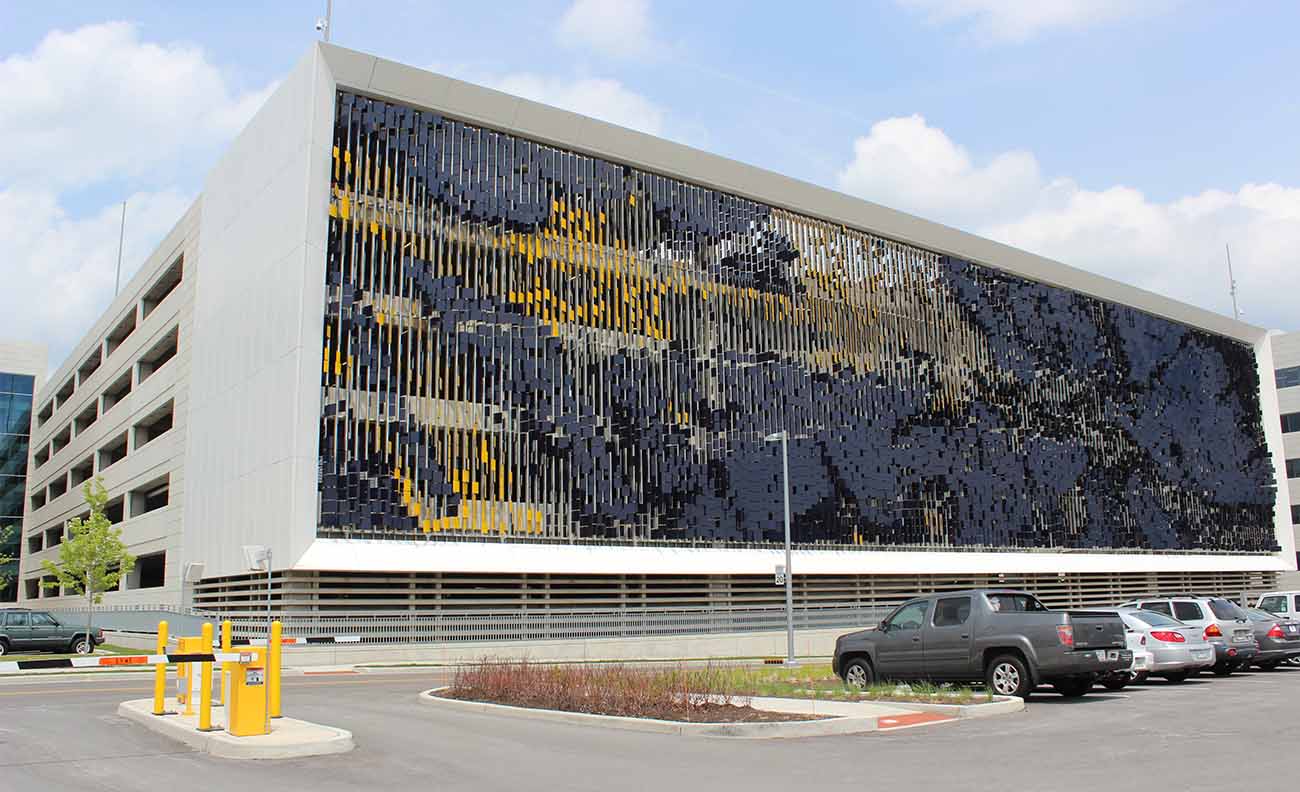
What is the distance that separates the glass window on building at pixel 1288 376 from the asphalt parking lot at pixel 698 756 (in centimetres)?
6833

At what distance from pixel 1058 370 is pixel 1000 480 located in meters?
8.04

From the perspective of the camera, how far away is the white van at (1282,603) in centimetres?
2939

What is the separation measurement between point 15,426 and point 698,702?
8230 cm

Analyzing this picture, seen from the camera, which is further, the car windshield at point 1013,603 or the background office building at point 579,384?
the background office building at point 579,384

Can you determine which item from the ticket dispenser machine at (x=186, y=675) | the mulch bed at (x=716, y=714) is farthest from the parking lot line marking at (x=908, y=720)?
the ticket dispenser machine at (x=186, y=675)

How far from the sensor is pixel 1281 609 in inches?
1177

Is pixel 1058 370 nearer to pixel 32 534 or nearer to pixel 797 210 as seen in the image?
pixel 797 210

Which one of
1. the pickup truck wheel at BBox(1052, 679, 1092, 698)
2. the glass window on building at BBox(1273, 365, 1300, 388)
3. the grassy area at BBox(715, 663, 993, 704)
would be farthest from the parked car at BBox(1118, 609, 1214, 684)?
the glass window on building at BBox(1273, 365, 1300, 388)

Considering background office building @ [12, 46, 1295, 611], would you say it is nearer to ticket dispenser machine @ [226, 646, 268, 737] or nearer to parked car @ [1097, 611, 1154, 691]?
parked car @ [1097, 611, 1154, 691]

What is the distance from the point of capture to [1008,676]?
1797cm

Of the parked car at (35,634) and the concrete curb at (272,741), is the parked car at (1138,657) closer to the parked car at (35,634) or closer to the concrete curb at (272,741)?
the concrete curb at (272,741)

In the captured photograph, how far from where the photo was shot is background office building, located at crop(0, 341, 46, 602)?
8100 cm

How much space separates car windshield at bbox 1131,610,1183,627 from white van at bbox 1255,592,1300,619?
29.5ft

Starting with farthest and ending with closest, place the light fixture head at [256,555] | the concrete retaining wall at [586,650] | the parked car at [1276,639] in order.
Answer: the concrete retaining wall at [586,650], the light fixture head at [256,555], the parked car at [1276,639]
